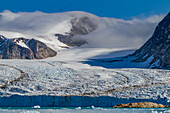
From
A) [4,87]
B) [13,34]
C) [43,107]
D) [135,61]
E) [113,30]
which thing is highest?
[113,30]

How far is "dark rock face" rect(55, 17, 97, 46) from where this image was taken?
110681 mm

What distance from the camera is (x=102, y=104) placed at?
22891 mm

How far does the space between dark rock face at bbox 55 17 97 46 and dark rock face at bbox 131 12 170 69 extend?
5725cm

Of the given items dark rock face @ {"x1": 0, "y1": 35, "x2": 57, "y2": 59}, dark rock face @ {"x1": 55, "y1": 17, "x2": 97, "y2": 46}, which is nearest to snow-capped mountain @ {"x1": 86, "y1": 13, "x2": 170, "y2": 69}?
dark rock face @ {"x1": 0, "y1": 35, "x2": 57, "y2": 59}

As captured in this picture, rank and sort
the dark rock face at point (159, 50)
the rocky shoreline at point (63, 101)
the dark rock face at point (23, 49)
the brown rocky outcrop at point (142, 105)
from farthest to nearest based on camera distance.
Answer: the dark rock face at point (23, 49) → the dark rock face at point (159, 50) → the rocky shoreline at point (63, 101) → the brown rocky outcrop at point (142, 105)

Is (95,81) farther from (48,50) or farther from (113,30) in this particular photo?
(113,30)

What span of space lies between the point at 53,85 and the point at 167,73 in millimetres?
13054

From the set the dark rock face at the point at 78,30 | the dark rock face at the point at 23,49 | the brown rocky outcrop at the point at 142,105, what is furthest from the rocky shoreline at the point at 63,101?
the dark rock face at the point at 78,30

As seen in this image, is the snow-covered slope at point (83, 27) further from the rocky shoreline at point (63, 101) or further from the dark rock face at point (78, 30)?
the rocky shoreline at point (63, 101)

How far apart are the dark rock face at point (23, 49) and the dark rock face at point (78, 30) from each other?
3130 cm

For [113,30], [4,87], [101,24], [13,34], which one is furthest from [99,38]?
[4,87]

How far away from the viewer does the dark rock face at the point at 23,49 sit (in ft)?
240

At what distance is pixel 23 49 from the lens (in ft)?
244

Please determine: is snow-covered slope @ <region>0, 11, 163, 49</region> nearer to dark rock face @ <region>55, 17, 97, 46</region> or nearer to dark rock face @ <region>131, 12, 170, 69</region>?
dark rock face @ <region>55, 17, 97, 46</region>
